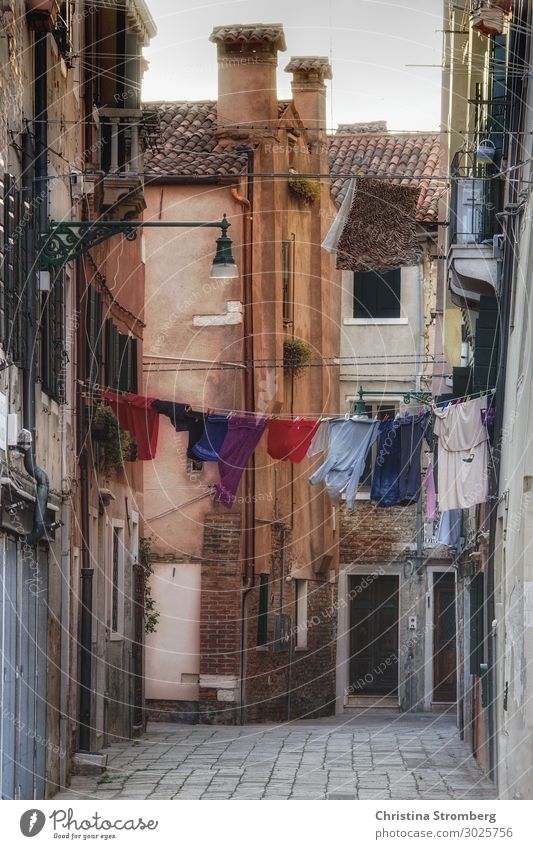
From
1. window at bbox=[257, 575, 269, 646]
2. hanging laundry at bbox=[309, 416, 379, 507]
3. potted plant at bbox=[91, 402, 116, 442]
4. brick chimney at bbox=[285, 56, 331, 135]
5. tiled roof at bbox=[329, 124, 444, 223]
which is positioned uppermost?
brick chimney at bbox=[285, 56, 331, 135]

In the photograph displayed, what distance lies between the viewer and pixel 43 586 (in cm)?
1545

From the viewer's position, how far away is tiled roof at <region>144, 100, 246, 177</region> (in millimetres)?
26109

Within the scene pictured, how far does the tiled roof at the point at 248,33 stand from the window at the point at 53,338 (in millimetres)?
11695

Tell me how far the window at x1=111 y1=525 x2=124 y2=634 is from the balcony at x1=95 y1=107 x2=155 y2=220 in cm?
473

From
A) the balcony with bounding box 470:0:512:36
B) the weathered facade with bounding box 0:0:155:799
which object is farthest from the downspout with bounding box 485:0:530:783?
the weathered facade with bounding box 0:0:155:799

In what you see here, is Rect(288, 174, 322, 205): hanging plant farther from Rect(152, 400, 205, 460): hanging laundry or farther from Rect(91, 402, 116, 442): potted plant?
Rect(91, 402, 116, 442): potted plant

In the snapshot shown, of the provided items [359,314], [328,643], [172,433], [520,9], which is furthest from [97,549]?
[359,314]

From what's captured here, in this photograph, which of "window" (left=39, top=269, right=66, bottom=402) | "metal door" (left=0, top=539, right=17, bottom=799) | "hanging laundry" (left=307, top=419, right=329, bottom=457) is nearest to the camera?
"metal door" (left=0, top=539, right=17, bottom=799)

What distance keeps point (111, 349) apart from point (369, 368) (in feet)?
36.3

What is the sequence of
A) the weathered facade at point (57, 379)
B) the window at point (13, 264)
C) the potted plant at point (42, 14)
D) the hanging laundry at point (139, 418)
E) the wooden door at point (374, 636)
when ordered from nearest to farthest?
the window at point (13, 264), the weathered facade at point (57, 379), the potted plant at point (42, 14), the hanging laundry at point (139, 418), the wooden door at point (374, 636)

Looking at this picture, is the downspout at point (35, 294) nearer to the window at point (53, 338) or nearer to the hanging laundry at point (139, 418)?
the window at point (53, 338)

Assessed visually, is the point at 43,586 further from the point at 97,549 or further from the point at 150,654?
the point at 150,654

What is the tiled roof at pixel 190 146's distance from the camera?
85.7 feet

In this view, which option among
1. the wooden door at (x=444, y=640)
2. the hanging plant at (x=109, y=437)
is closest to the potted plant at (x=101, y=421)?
the hanging plant at (x=109, y=437)
